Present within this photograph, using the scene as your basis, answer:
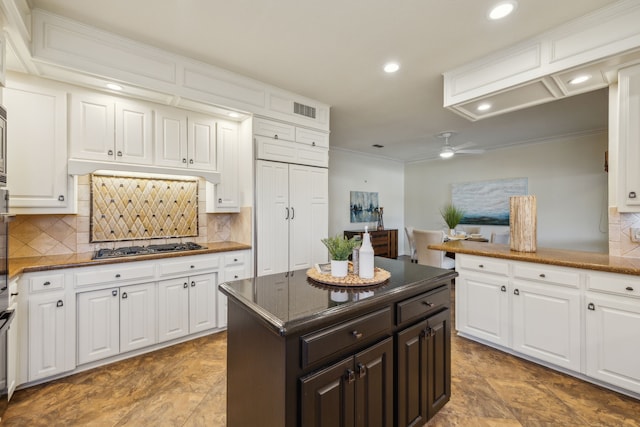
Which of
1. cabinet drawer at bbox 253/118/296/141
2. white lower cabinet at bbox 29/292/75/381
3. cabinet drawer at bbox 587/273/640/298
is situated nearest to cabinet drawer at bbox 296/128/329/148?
cabinet drawer at bbox 253/118/296/141

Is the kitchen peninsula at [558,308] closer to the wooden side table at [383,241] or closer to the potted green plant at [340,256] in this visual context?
the potted green plant at [340,256]

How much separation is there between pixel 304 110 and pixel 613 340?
3.50 metres

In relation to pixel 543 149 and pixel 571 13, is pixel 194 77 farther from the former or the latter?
pixel 543 149

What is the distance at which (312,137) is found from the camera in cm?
359

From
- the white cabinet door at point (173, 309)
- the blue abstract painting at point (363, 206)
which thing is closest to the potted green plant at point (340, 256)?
the white cabinet door at point (173, 309)

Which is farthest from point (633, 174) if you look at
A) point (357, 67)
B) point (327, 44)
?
point (327, 44)

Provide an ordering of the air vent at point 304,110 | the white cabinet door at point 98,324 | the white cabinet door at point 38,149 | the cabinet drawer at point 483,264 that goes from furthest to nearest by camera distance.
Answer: the air vent at point 304,110, the cabinet drawer at point 483,264, the white cabinet door at point 98,324, the white cabinet door at point 38,149

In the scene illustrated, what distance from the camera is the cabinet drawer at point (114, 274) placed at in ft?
7.33

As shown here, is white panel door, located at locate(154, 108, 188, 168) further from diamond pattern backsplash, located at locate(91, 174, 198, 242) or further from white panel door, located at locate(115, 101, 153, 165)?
diamond pattern backsplash, located at locate(91, 174, 198, 242)

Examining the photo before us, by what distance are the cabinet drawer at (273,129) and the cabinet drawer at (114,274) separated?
1.76 meters

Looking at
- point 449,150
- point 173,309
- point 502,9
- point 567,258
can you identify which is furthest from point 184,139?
point 449,150

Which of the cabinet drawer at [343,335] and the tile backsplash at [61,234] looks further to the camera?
the tile backsplash at [61,234]

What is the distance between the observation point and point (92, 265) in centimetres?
226

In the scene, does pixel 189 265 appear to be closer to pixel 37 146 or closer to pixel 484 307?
pixel 37 146
